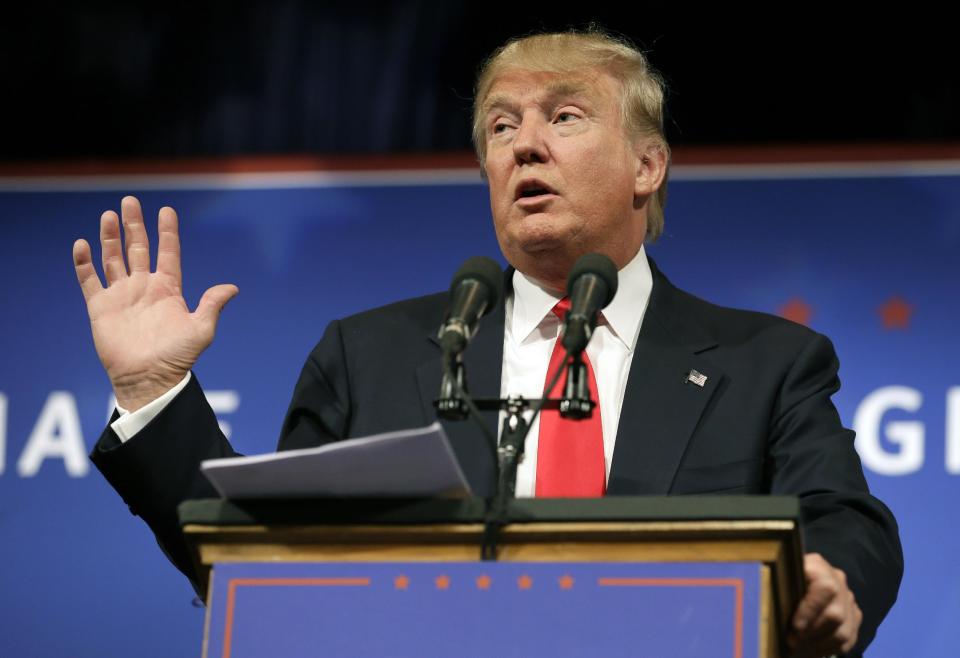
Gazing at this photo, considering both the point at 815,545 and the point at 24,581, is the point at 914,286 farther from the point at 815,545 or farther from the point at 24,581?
the point at 24,581

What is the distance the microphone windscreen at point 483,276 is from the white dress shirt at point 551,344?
433 mm

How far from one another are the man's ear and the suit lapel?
1.10 feet

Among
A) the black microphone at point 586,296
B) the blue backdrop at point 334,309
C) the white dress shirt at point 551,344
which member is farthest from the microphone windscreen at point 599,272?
the blue backdrop at point 334,309

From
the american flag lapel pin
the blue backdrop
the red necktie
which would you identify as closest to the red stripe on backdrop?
the blue backdrop

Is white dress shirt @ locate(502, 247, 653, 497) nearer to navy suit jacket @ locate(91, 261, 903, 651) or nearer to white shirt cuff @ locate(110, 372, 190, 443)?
navy suit jacket @ locate(91, 261, 903, 651)

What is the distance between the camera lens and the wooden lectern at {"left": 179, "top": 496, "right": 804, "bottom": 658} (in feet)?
4.77

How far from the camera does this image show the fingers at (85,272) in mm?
2125

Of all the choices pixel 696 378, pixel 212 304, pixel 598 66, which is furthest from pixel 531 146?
pixel 212 304

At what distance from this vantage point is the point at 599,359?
2.37 m

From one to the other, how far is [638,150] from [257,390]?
96 cm

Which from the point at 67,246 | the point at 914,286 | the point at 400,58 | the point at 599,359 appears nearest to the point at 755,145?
the point at 914,286

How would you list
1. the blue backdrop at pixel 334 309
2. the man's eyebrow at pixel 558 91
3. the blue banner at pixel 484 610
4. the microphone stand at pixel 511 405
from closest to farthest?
the blue banner at pixel 484 610 < the microphone stand at pixel 511 405 < the man's eyebrow at pixel 558 91 < the blue backdrop at pixel 334 309

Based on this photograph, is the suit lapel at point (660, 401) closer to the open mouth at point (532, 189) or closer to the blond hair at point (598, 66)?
the open mouth at point (532, 189)

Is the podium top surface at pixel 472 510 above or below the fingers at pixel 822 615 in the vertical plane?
above
